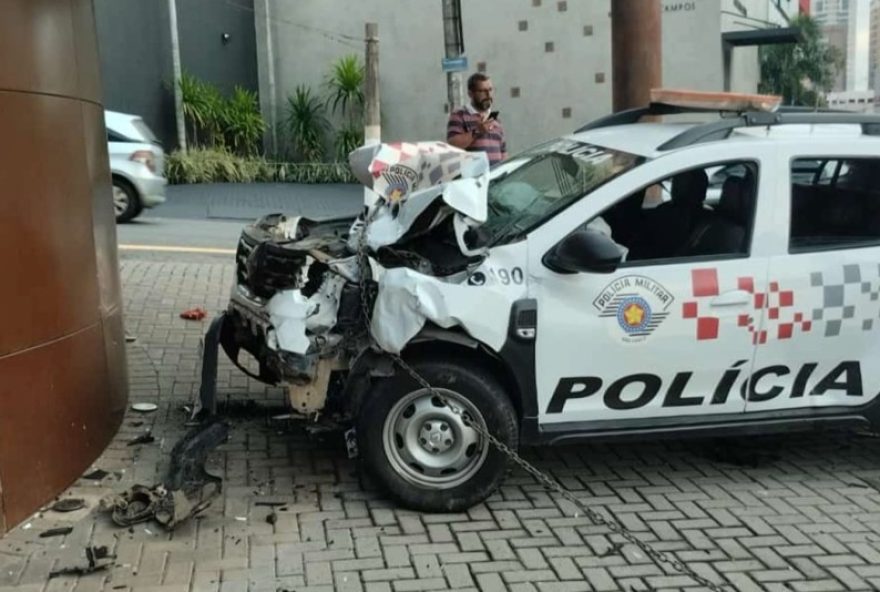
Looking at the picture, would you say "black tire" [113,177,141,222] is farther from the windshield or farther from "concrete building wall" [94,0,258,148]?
the windshield

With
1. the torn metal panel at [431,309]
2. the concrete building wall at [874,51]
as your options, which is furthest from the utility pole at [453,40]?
the concrete building wall at [874,51]

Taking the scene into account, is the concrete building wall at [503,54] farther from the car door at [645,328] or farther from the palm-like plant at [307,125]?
the car door at [645,328]

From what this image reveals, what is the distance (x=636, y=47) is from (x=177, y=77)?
1648 cm

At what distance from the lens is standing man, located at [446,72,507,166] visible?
782 centimetres

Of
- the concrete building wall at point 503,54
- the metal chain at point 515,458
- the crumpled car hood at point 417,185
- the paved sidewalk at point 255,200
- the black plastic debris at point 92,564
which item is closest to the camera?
the black plastic debris at point 92,564

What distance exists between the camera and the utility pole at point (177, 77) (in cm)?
Answer: 2219

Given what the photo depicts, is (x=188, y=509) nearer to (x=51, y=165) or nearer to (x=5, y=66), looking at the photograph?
(x=51, y=165)

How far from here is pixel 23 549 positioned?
4.08m

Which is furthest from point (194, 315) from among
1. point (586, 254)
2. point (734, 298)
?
point (734, 298)

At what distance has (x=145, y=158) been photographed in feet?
46.4

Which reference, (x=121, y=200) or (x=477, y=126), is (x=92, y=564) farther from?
(x=121, y=200)

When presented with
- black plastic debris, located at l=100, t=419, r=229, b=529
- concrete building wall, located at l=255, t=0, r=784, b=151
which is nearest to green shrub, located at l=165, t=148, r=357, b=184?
concrete building wall, located at l=255, t=0, r=784, b=151

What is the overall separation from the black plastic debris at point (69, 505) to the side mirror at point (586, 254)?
2.44m

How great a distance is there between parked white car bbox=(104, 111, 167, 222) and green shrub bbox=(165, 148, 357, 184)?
24.0 feet
